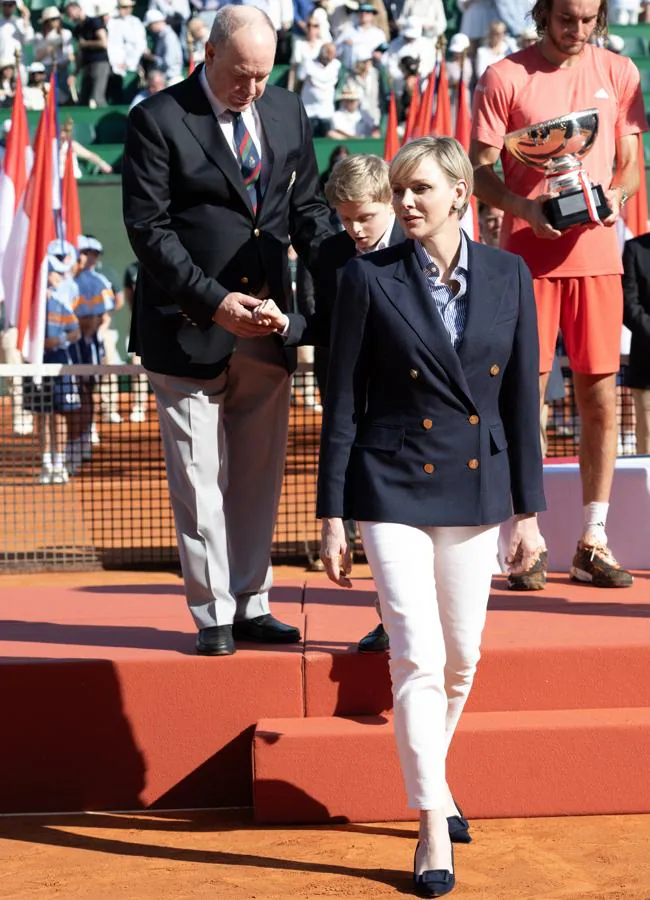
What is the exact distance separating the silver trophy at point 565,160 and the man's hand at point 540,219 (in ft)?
0.06

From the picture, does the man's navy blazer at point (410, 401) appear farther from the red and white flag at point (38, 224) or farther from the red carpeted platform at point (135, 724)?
the red and white flag at point (38, 224)

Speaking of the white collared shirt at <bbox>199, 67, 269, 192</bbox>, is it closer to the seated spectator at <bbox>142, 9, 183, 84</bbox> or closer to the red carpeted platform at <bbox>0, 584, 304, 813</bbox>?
the red carpeted platform at <bbox>0, 584, 304, 813</bbox>

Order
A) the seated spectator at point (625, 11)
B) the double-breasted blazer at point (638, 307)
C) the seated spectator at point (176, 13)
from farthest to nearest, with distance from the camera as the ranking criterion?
the seated spectator at point (625, 11) < the seated spectator at point (176, 13) < the double-breasted blazer at point (638, 307)

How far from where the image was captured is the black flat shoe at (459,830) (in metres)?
4.02

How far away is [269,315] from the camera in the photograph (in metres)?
4.30

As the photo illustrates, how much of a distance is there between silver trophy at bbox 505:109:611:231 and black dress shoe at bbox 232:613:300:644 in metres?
1.75

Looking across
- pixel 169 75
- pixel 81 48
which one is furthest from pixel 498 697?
pixel 81 48

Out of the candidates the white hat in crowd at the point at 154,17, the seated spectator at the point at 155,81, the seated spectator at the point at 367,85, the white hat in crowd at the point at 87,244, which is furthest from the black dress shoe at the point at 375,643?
the white hat in crowd at the point at 154,17

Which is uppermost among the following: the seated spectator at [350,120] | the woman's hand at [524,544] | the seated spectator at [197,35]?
the seated spectator at [197,35]

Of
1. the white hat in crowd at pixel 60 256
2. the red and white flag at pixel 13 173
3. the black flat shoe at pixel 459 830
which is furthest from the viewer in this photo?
the red and white flag at pixel 13 173

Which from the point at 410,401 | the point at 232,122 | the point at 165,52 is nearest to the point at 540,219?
the point at 232,122

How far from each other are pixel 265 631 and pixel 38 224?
9.30m

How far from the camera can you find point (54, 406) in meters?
8.70

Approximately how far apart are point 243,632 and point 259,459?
599mm
